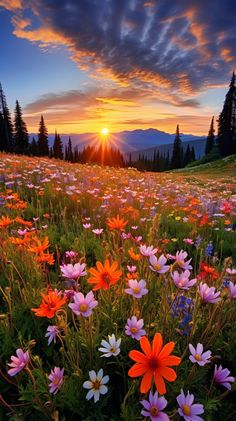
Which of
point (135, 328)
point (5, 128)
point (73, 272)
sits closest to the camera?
point (135, 328)

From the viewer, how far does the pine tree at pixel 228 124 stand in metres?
59.6

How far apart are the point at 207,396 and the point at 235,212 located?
4.73m

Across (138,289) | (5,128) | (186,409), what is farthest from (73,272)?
(5,128)

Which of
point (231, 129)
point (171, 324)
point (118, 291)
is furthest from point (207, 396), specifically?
point (231, 129)

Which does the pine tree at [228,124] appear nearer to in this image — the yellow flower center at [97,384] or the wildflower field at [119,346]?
the wildflower field at [119,346]

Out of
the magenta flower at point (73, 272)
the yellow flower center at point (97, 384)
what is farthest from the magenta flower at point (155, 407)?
the magenta flower at point (73, 272)

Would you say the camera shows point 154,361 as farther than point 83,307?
No

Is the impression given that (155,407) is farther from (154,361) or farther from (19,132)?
(19,132)

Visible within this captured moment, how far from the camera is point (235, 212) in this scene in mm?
5914

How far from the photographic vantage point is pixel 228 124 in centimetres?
5984

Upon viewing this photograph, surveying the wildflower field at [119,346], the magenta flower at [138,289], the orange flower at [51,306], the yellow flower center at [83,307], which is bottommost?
the wildflower field at [119,346]

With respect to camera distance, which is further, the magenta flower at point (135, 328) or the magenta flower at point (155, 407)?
the magenta flower at point (135, 328)

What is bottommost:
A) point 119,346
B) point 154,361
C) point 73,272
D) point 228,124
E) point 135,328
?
point 119,346

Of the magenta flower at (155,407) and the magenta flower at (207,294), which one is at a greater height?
the magenta flower at (207,294)
